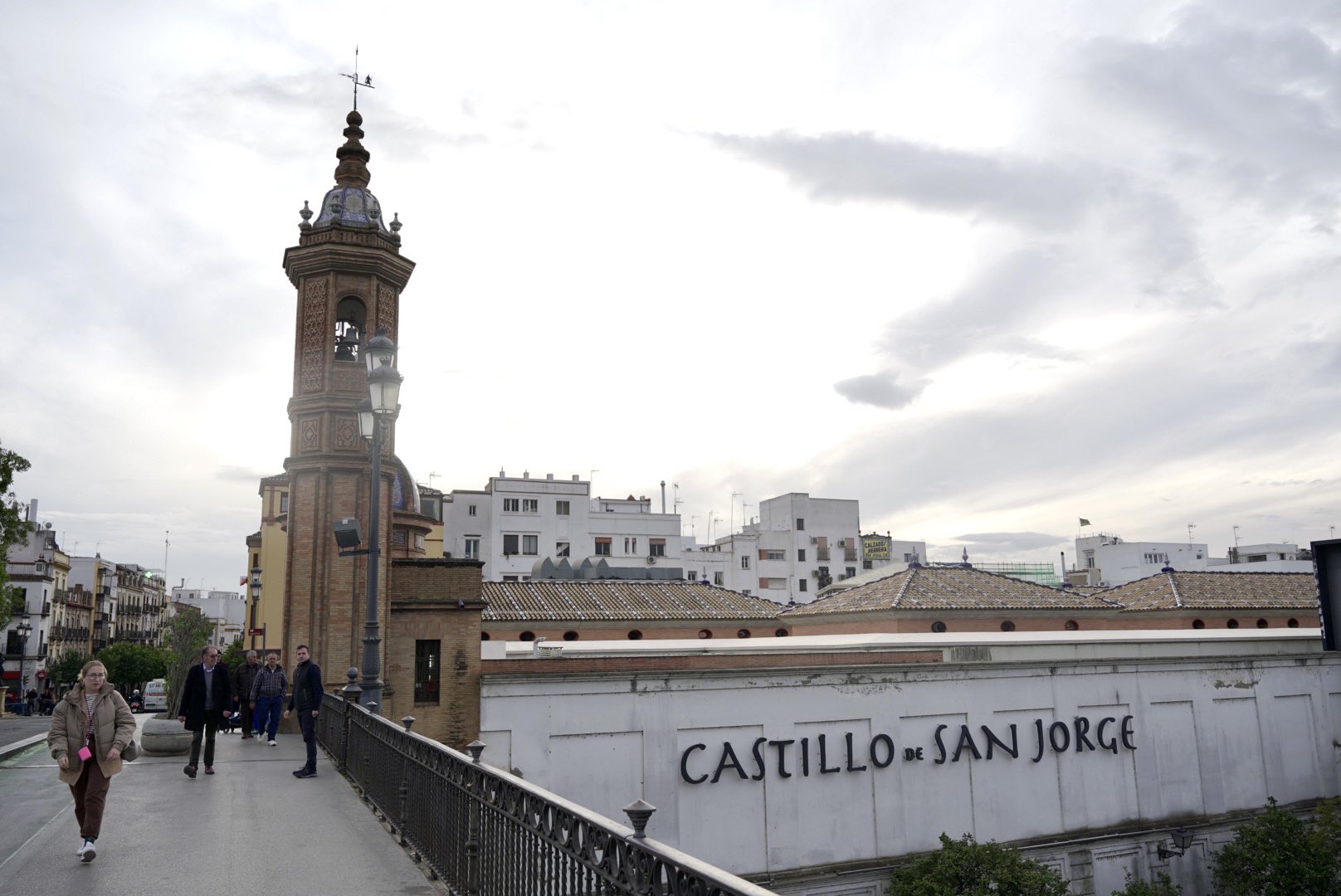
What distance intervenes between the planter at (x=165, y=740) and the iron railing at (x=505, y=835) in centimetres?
563

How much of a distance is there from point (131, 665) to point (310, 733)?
6330 centimetres

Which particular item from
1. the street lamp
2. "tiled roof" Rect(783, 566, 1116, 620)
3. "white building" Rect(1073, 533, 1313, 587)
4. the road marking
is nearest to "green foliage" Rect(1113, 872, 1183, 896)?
"tiled roof" Rect(783, 566, 1116, 620)

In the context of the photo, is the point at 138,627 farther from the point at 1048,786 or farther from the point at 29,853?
the point at 29,853

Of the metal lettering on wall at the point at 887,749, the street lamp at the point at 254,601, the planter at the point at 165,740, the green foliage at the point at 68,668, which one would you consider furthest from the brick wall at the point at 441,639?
the green foliage at the point at 68,668

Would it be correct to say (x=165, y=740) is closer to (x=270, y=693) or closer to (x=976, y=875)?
(x=270, y=693)

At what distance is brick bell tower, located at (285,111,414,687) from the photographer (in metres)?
20.0

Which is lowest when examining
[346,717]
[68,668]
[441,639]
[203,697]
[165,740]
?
[165,740]

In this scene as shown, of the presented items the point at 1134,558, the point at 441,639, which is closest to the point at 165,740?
the point at 441,639

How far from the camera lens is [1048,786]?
26.7 m

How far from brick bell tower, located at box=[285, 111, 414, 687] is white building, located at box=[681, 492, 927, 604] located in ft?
150

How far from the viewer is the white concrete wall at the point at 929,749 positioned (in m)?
22.3

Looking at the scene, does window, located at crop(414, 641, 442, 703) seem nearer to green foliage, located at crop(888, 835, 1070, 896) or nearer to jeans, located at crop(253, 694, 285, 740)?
jeans, located at crop(253, 694, 285, 740)

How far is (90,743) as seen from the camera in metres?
7.13

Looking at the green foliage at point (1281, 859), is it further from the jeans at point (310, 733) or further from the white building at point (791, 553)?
the white building at point (791, 553)
